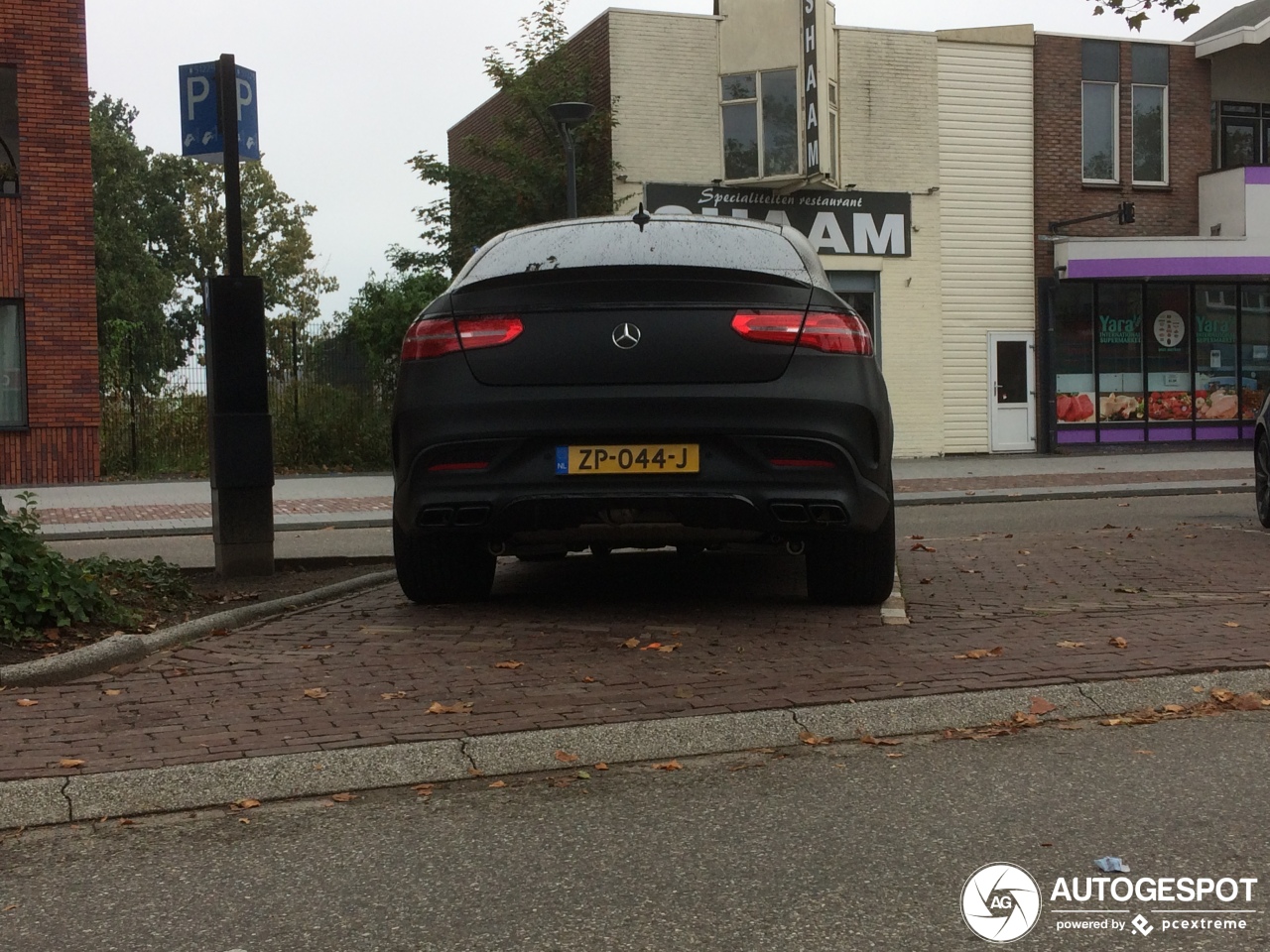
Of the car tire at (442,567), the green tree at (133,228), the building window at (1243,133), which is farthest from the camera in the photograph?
the green tree at (133,228)

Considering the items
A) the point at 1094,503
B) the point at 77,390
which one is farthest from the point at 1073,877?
the point at 77,390

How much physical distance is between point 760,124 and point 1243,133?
10066mm

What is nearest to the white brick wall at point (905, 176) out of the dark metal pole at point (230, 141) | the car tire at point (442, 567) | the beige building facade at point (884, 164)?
the beige building facade at point (884, 164)

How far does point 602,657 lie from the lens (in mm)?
5715

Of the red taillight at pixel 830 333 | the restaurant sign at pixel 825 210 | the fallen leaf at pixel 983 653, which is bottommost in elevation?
the fallen leaf at pixel 983 653

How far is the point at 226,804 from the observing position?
13.5 ft

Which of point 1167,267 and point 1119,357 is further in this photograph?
point 1119,357

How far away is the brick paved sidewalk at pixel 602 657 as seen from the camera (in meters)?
4.71

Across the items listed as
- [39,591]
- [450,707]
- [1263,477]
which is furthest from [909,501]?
[450,707]

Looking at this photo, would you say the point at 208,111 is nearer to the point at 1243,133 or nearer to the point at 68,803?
the point at 68,803

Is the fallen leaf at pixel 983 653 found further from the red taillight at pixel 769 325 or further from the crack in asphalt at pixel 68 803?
the crack in asphalt at pixel 68 803

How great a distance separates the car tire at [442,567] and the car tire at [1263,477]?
21.6ft

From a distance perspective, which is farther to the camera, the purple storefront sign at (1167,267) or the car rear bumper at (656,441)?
the purple storefront sign at (1167,267)

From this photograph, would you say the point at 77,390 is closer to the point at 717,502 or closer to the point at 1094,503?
the point at 1094,503
